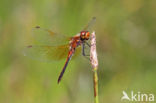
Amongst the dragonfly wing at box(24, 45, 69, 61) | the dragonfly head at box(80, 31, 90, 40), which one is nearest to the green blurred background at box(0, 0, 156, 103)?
the dragonfly wing at box(24, 45, 69, 61)

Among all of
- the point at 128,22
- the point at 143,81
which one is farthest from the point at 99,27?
the point at 143,81

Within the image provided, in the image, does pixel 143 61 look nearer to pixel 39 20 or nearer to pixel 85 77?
pixel 85 77

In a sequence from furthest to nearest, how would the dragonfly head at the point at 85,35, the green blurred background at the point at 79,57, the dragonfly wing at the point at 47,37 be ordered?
the green blurred background at the point at 79,57
the dragonfly wing at the point at 47,37
the dragonfly head at the point at 85,35

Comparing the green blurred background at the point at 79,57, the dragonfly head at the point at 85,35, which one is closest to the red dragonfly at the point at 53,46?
the dragonfly head at the point at 85,35

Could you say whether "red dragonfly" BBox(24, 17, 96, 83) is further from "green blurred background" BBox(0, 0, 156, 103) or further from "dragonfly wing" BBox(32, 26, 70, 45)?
"green blurred background" BBox(0, 0, 156, 103)

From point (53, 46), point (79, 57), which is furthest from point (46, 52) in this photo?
point (79, 57)

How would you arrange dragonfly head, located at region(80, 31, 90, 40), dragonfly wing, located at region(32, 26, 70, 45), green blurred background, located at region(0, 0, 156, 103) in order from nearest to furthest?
dragonfly head, located at region(80, 31, 90, 40) → dragonfly wing, located at region(32, 26, 70, 45) → green blurred background, located at region(0, 0, 156, 103)

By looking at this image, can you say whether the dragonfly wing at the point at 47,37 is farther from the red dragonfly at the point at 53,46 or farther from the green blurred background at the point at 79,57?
the green blurred background at the point at 79,57
